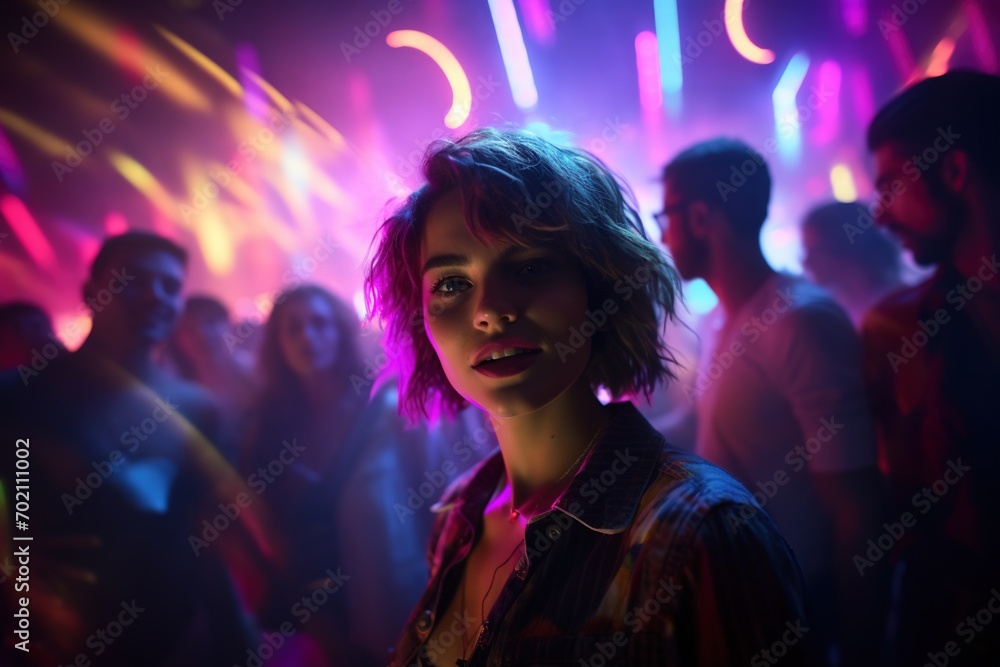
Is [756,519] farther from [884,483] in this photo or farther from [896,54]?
[896,54]

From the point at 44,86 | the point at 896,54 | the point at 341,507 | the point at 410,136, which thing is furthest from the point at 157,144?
the point at 896,54

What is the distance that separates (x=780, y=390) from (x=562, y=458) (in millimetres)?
863

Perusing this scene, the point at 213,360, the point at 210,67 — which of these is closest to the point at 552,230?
the point at 213,360

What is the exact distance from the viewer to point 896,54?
1888 millimetres

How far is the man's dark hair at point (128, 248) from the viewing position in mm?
2221

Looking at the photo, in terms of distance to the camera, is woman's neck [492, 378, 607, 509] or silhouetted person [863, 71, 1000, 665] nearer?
woman's neck [492, 378, 607, 509]

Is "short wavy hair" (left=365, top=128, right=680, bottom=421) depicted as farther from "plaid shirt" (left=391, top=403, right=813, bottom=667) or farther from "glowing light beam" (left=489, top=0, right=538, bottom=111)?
"glowing light beam" (left=489, top=0, right=538, bottom=111)

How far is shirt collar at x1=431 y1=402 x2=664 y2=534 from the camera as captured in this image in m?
1.25

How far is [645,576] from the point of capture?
1.11 m

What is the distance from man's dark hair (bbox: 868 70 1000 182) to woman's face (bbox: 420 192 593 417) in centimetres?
123

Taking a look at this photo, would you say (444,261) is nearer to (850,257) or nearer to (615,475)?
(615,475)

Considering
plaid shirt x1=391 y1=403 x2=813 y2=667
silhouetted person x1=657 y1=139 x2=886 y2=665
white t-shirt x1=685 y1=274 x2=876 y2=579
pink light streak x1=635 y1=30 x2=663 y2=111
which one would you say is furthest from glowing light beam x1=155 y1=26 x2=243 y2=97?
white t-shirt x1=685 y1=274 x2=876 y2=579

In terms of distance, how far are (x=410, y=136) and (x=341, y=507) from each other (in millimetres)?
1376

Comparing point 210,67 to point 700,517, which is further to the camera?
point 210,67
